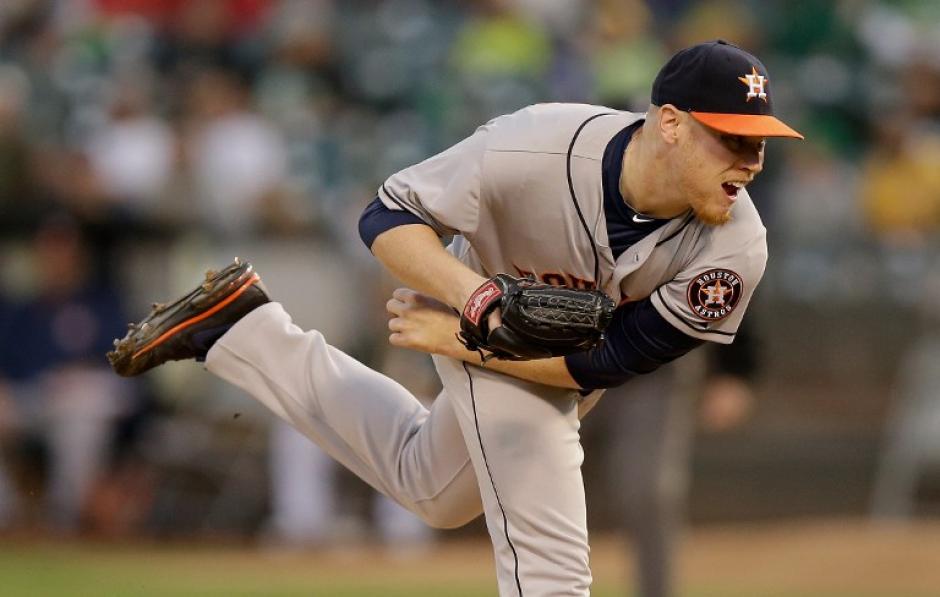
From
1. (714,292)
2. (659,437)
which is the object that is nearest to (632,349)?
(714,292)

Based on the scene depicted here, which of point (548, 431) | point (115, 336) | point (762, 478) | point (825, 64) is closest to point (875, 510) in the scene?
point (762, 478)

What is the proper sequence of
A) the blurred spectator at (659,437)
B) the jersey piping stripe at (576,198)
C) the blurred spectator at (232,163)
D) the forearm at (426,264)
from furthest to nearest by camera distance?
the blurred spectator at (232,163)
the blurred spectator at (659,437)
the jersey piping stripe at (576,198)
the forearm at (426,264)

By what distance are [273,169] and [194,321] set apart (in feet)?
17.5

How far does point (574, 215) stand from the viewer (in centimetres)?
411

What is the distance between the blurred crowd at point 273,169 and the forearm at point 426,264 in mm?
4687

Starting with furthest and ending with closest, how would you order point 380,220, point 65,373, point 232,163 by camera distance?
point 232,163 → point 65,373 → point 380,220

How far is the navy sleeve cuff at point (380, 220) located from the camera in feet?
13.5

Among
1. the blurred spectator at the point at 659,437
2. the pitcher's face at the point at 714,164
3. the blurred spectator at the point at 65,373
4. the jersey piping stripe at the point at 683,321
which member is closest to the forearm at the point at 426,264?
the jersey piping stripe at the point at 683,321

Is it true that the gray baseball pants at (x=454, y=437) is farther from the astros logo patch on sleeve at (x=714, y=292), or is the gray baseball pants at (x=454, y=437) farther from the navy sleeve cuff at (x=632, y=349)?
the astros logo patch on sleeve at (x=714, y=292)

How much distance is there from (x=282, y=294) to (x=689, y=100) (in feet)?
18.5

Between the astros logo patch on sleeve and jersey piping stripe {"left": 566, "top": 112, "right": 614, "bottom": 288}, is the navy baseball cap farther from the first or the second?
the astros logo patch on sleeve

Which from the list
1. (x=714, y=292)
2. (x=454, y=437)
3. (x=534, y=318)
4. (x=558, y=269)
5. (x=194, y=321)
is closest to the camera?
(x=534, y=318)

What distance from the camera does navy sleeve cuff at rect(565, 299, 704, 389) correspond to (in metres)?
4.09

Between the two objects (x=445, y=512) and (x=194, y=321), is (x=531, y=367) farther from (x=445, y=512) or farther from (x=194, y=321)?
(x=194, y=321)
